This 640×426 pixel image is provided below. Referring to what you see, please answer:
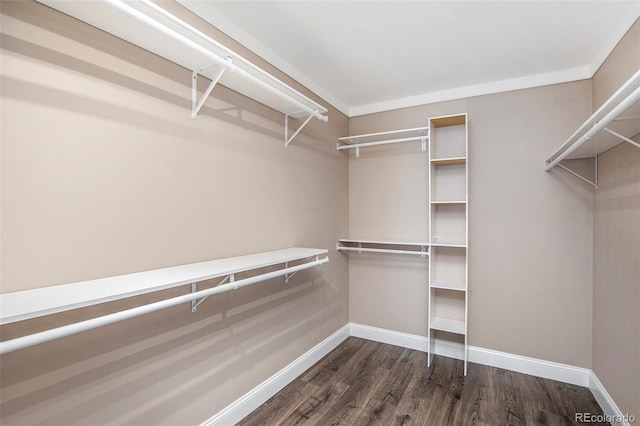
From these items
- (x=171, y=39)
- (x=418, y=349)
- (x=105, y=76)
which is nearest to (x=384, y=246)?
(x=418, y=349)

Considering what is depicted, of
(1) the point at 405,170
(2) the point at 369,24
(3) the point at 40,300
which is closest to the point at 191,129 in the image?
(3) the point at 40,300

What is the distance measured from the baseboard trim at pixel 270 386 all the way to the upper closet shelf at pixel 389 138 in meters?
1.95

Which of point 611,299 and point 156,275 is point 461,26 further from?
point 156,275

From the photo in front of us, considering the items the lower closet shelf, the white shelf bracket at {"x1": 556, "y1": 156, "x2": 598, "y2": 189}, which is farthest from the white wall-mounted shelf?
the white shelf bracket at {"x1": 556, "y1": 156, "x2": 598, "y2": 189}

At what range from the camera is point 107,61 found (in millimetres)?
1301

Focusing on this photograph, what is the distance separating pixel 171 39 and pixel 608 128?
7.08 ft

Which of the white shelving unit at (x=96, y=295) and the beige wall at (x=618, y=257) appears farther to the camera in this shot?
the beige wall at (x=618, y=257)

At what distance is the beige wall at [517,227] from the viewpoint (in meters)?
2.38

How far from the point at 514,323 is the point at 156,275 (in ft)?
9.21

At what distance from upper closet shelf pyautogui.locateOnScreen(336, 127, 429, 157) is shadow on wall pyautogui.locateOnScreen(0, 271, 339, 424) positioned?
1616 millimetres

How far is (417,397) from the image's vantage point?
2.20m

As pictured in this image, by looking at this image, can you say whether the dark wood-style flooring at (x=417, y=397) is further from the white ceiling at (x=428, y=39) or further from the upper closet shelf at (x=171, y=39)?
the white ceiling at (x=428, y=39)

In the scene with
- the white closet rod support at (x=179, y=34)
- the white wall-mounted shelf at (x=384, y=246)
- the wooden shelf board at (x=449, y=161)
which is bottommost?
the white wall-mounted shelf at (x=384, y=246)

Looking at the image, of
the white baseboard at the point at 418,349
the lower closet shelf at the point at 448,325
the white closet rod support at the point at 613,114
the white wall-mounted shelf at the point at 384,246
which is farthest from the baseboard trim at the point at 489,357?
the white closet rod support at the point at 613,114
